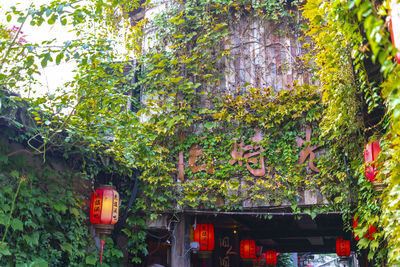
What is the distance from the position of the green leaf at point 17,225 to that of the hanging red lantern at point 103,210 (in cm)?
141

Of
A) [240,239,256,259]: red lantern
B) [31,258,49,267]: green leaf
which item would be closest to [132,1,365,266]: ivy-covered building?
[31,258,49,267]: green leaf

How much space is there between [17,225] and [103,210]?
5.07ft

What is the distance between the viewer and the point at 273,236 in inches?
525

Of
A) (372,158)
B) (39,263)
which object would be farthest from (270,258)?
(39,263)

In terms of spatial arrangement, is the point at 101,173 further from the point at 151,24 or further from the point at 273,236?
the point at 273,236

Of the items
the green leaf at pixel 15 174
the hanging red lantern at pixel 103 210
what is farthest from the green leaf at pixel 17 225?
the hanging red lantern at pixel 103 210

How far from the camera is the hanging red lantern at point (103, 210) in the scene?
696 centimetres

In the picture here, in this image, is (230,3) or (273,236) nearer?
(230,3)

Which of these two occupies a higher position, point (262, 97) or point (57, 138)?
point (262, 97)

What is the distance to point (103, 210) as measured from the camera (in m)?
7.00

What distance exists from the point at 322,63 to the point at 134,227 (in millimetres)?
4703

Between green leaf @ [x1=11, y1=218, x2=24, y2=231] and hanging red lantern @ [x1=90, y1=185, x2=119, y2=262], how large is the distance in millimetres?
1408

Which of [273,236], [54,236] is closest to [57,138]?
[54,236]

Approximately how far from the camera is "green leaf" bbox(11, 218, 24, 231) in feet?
18.7
